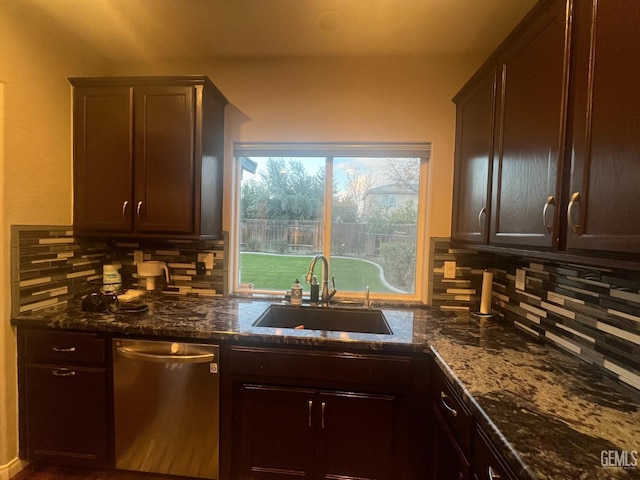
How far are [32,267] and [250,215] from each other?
4.33 ft

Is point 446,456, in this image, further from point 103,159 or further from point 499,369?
point 103,159

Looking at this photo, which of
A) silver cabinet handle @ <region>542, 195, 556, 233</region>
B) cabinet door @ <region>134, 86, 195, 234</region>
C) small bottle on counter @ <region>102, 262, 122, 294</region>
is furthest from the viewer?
small bottle on counter @ <region>102, 262, 122, 294</region>

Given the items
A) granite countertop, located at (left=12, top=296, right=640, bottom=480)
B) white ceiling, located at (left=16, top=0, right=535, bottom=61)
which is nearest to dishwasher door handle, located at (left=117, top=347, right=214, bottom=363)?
granite countertop, located at (left=12, top=296, right=640, bottom=480)

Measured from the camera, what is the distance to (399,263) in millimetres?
2201

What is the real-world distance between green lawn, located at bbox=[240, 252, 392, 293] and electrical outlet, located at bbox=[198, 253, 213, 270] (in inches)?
9.1

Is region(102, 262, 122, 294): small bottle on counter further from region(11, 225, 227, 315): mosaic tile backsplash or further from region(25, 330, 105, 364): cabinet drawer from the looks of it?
region(25, 330, 105, 364): cabinet drawer

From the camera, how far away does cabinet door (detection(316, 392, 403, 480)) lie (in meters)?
1.46

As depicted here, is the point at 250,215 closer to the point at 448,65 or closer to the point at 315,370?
the point at 315,370

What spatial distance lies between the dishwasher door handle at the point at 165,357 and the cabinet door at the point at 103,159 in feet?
2.57

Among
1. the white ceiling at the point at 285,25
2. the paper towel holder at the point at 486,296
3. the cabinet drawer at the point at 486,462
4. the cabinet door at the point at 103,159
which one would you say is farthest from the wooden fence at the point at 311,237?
the cabinet drawer at the point at 486,462

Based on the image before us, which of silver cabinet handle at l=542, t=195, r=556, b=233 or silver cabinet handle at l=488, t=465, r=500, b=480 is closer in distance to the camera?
silver cabinet handle at l=488, t=465, r=500, b=480

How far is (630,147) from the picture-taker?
0.76 metres

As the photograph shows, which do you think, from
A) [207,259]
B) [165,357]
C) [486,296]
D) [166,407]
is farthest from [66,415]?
[486,296]

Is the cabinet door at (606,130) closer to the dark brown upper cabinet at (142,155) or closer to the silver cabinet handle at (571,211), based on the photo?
the silver cabinet handle at (571,211)
